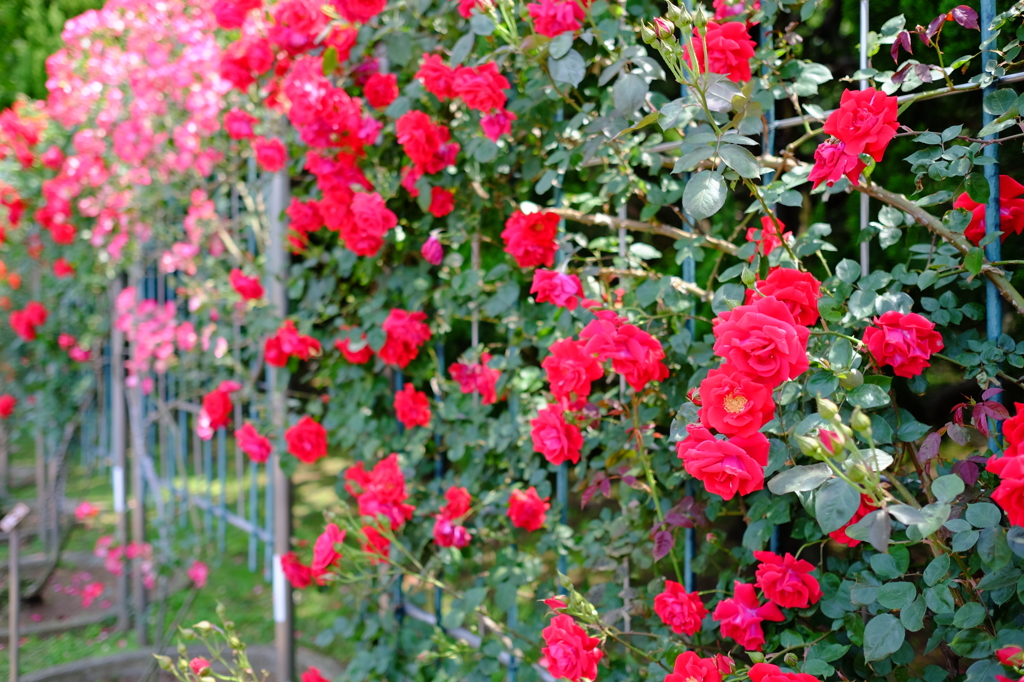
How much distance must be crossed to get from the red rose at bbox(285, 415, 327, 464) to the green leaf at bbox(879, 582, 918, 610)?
1.38 m

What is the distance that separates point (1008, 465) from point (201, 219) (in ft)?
8.34

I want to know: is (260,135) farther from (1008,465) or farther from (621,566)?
(1008,465)

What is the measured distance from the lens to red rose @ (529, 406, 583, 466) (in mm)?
1262

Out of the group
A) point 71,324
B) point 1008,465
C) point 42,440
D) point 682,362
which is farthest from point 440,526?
point 42,440

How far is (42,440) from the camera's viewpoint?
11.8 feet

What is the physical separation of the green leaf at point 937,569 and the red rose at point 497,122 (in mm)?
1037

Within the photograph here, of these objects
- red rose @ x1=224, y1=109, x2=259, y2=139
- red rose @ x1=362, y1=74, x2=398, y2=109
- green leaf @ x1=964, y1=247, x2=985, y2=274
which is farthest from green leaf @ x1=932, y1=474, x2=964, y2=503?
red rose @ x1=224, y1=109, x2=259, y2=139

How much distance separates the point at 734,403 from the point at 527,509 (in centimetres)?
75

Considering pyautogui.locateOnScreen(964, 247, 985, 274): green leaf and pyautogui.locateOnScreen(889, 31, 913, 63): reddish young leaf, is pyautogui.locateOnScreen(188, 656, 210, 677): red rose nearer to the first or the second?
pyautogui.locateOnScreen(964, 247, 985, 274): green leaf

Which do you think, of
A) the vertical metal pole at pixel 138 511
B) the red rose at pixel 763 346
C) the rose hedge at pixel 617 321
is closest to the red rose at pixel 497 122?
the rose hedge at pixel 617 321

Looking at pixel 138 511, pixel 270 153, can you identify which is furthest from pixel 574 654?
pixel 138 511

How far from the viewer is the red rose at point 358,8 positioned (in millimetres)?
1565

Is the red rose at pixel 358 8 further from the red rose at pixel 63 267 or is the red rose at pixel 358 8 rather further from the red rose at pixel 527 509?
the red rose at pixel 63 267

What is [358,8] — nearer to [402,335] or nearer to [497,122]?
[497,122]
